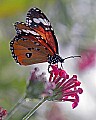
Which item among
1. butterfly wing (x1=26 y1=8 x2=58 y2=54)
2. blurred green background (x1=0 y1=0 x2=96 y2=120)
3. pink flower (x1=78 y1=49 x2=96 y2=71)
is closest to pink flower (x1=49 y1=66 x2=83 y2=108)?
butterfly wing (x1=26 y1=8 x2=58 y2=54)

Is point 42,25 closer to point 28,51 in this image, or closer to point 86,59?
point 28,51

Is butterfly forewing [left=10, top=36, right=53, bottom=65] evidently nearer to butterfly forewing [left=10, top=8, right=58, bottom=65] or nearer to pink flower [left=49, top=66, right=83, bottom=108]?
butterfly forewing [left=10, top=8, right=58, bottom=65]

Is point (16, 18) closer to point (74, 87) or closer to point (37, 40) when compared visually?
point (37, 40)

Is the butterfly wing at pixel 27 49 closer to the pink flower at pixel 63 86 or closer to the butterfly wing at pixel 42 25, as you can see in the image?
the butterfly wing at pixel 42 25

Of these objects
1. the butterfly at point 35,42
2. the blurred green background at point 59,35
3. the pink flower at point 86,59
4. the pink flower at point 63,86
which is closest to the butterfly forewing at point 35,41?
the butterfly at point 35,42

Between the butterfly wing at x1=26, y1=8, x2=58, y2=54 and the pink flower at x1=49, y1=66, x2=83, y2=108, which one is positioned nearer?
the pink flower at x1=49, y1=66, x2=83, y2=108

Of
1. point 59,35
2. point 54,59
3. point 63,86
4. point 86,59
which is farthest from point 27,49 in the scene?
point 86,59

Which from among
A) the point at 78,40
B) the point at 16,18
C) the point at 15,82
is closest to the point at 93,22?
the point at 78,40
